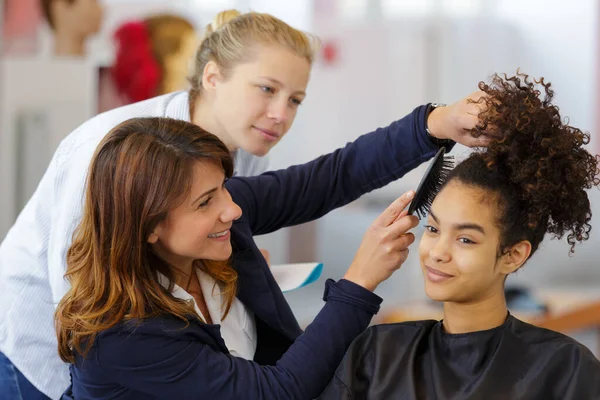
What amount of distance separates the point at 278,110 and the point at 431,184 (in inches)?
18.0

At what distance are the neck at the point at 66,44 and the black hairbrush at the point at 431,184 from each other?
239cm

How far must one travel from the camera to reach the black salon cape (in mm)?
1300

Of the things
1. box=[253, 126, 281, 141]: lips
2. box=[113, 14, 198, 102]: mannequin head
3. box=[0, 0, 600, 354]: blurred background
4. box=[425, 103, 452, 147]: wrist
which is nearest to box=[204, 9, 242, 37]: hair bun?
→ box=[253, 126, 281, 141]: lips

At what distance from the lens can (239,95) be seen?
1.78 m

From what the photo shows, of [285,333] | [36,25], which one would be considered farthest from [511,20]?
[285,333]

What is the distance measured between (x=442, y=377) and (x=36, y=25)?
2725mm

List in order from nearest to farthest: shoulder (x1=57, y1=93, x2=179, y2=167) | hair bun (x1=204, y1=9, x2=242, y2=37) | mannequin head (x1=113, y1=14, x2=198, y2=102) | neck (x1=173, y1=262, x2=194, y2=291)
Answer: neck (x1=173, y1=262, x2=194, y2=291)
shoulder (x1=57, y1=93, x2=179, y2=167)
hair bun (x1=204, y1=9, x2=242, y2=37)
mannequin head (x1=113, y1=14, x2=198, y2=102)

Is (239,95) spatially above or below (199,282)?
above

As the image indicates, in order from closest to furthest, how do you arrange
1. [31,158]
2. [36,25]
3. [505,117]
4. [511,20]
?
[505,117]
[31,158]
[36,25]
[511,20]

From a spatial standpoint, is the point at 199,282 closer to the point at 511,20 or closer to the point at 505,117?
the point at 505,117

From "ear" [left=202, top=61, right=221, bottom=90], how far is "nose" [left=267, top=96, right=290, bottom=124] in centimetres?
14

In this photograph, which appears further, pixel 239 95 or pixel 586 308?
pixel 586 308

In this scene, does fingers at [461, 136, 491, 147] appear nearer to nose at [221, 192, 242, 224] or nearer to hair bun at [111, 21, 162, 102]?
nose at [221, 192, 242, 224]

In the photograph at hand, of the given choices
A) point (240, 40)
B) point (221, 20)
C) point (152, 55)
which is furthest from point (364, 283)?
point (152, 55)
